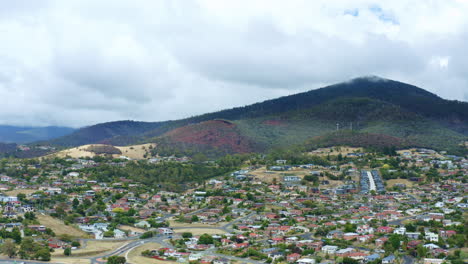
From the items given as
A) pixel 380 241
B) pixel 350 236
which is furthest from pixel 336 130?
pixel 380 241

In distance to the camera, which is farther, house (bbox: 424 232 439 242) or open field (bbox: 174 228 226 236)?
open field (bbox: 174 228 226 236)

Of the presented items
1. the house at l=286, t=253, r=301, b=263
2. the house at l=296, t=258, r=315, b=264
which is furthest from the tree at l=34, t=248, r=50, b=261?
the house at l=296, t=258, r=315, b=264

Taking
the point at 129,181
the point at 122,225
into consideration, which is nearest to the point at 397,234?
the point at 122,225

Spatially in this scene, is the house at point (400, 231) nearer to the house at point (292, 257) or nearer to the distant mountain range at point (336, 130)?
the house at point (292, 257)

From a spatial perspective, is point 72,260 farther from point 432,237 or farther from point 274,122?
point 274,122

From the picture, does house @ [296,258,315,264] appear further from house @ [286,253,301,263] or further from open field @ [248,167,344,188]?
open field @ [248,167,344,188]

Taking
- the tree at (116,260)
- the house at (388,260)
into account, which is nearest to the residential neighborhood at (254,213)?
the house at (388,260)

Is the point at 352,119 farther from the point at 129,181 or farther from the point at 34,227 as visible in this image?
the point at 34,227
